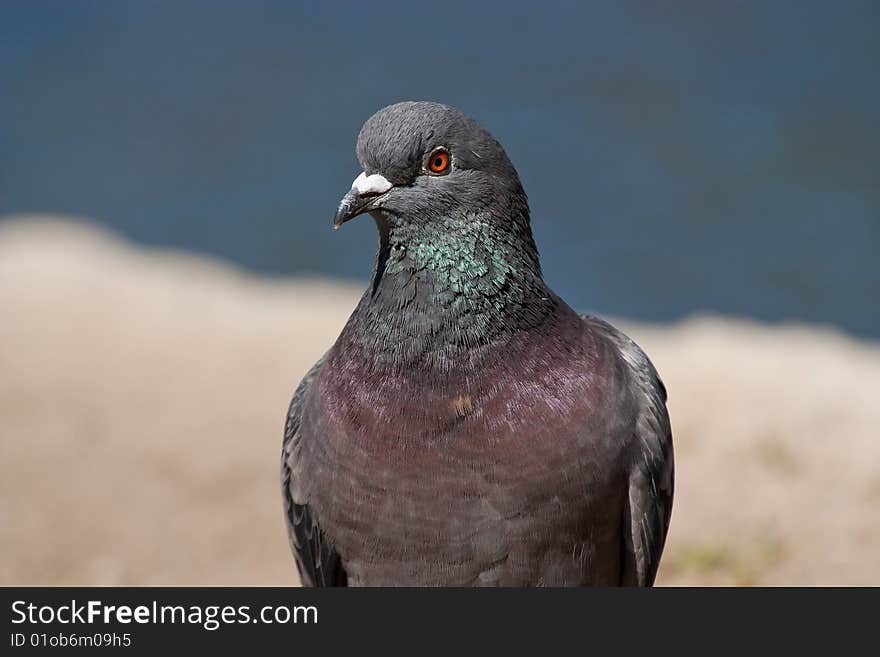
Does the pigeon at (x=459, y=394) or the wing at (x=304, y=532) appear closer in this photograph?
the pigeon at (x=459, y=394)

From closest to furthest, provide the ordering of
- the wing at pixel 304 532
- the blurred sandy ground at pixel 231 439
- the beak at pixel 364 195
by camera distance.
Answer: the beak at pixel 364 195
the wing at pixel 304 532
the blurred sandy ground at pixel 231 439

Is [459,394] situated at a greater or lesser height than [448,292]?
lesser

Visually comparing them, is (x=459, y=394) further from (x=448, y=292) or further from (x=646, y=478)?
(x=646, y=478)

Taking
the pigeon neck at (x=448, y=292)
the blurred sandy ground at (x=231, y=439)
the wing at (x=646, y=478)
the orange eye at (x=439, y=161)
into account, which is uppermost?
the blurred sandy ground at (x=231, y=439)

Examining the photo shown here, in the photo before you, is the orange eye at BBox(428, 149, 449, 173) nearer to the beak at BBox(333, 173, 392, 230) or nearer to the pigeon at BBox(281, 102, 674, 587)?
the pigeon at BBox(281, 102, 674, 587)

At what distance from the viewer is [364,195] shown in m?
3.67

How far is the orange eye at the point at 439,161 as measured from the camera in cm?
371

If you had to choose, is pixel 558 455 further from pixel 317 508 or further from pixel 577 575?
pixel 317 508

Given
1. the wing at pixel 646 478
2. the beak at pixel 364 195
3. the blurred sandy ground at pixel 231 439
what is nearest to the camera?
the beak at pixel 364 195

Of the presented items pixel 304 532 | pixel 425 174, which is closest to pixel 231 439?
pixel 304 532

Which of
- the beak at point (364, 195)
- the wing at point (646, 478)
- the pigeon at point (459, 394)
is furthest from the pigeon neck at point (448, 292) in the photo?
the wing at point (646, 478)

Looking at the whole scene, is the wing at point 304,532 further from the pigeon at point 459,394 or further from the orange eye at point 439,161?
the orange eye at point 439,161

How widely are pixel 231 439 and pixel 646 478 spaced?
395cm

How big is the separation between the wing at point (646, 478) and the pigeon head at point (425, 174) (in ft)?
2.56
